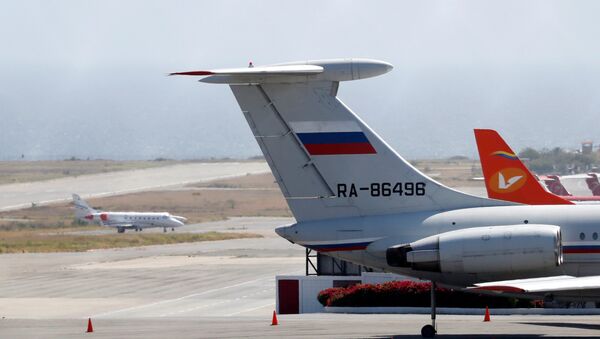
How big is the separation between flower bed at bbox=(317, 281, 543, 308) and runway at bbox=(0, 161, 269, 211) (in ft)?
322

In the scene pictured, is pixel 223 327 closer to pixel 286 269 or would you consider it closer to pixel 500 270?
pixel 500 270

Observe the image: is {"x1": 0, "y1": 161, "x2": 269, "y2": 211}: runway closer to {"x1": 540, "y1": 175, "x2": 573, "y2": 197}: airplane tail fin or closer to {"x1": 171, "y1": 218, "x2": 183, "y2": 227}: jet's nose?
{"x1": 171, "y1": 218, "x2": 183, "y2": 227}: jet's nose

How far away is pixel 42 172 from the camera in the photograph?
644 ft

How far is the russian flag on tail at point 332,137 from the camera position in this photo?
85.8ft

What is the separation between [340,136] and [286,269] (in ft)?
115

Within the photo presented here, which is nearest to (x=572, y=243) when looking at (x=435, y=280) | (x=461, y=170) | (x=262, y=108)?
(x=435, y=280)

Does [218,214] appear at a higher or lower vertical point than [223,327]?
higher

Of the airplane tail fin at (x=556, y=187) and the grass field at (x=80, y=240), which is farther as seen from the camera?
the grass field at (x=80, y=240)

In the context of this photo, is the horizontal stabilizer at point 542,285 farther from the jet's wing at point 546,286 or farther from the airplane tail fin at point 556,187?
Answer: the airplane tail fin at point 556,187

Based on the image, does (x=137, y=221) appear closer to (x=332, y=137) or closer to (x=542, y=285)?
(x=332, y=137)

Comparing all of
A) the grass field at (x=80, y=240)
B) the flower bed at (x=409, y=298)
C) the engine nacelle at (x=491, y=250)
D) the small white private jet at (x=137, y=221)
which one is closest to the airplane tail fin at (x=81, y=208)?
the small white private jet at (x=137, y=221)

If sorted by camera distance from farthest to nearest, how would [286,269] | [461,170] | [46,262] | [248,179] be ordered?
[461,170], [248,179], [46,262], [286,269]

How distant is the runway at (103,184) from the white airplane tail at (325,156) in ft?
346

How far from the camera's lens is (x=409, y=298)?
33969 mm
